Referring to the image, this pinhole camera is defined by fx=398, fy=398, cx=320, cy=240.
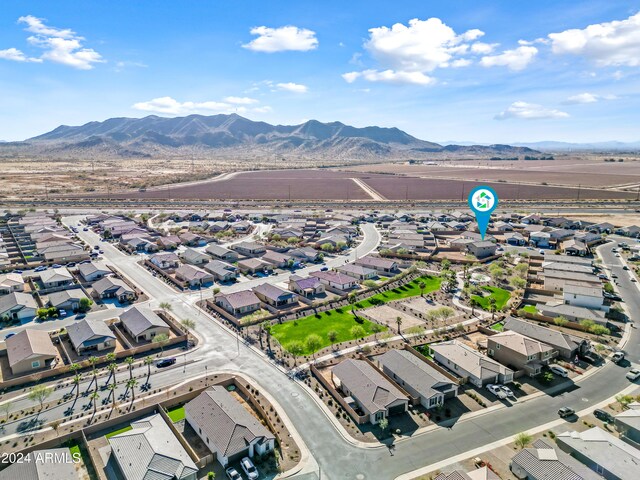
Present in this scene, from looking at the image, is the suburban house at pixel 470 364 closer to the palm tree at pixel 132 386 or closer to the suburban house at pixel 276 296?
the suburban house at pixel 276 296

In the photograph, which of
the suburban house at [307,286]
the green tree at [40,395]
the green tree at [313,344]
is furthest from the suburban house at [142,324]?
the suburban house at [307,286]

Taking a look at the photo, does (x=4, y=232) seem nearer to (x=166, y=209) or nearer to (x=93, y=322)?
(x=166, y=209)

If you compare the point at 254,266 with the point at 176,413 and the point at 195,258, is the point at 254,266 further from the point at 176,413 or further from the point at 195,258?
the point at 176,413

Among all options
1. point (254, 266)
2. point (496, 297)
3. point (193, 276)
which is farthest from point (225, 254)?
point (496, 297)

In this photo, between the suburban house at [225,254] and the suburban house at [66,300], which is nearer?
the suburban house at [66,300]

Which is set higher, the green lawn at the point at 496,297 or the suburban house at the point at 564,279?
the suburban house at the point at 564,279
